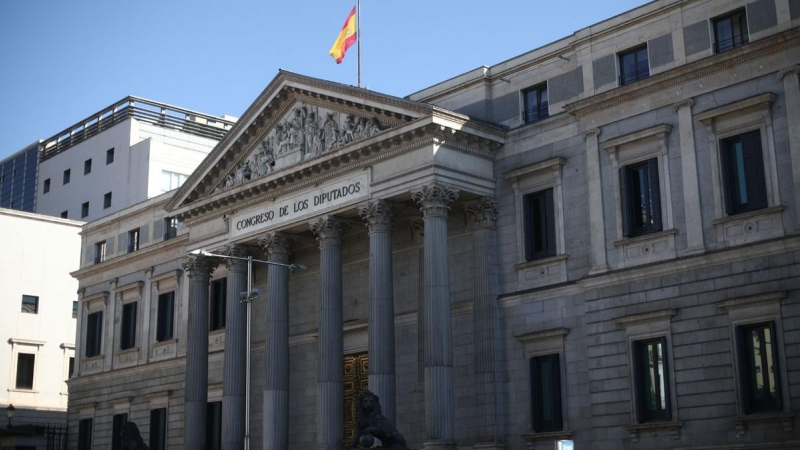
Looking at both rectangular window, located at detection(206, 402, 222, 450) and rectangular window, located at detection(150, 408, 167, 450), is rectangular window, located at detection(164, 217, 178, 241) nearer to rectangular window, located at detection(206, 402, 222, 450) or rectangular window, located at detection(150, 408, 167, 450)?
rectangular window, located at detection(150, 408, 167, 450)

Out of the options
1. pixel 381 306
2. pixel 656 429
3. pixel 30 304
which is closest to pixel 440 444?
pixel 381 306

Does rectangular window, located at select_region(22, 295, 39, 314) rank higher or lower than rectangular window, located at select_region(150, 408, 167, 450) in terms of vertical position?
higher

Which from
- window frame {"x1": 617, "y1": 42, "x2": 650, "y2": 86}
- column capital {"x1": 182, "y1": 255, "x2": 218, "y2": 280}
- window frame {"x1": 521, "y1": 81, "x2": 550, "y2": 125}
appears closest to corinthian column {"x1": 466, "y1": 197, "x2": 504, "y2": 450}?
window frame {"x1": 521, "y1": 81, "x2": 550, "y2": 125}

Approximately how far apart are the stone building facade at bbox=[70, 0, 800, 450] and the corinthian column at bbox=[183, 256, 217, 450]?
107 mm

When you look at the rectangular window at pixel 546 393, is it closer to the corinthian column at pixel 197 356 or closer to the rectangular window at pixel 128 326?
the corinthian column at pixel 197 356

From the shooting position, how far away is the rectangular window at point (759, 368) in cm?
3325

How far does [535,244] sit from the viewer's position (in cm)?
4125

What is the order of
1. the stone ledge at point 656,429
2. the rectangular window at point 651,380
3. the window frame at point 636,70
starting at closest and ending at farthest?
the stone ledge at point 656,429
the rectangular window at point 651,380
the window frame at point 636,70

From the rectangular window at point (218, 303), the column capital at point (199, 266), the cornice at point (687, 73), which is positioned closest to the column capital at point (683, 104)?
the cornice at point (687, 73)

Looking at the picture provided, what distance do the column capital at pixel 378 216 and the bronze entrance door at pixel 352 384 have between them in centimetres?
701

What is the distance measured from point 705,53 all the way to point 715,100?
1.85 meters

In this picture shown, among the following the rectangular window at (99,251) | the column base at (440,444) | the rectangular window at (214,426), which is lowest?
the column base at (440,444)

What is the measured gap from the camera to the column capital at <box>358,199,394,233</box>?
42000mm

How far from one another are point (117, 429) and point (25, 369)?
715 inches
